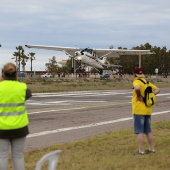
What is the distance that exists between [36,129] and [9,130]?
701cm

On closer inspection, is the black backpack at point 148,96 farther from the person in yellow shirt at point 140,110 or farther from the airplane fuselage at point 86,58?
the airplane fuselage at point 86,58

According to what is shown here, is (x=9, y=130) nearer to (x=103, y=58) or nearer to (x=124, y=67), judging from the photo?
(x=103, y=58)

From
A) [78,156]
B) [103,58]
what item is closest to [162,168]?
[78,156]

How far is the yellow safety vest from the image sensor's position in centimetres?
514

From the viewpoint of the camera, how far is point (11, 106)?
5230mm

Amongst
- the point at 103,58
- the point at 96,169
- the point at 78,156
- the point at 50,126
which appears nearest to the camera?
the point at 96,169

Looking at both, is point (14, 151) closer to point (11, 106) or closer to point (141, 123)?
point (11, 106)

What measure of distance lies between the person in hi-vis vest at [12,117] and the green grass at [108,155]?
1.70 m

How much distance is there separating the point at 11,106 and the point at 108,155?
3240 millimetres

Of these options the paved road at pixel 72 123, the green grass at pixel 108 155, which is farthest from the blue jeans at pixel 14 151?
the paved road at pixel 72 123

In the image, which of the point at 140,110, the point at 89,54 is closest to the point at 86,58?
the point at 89,54

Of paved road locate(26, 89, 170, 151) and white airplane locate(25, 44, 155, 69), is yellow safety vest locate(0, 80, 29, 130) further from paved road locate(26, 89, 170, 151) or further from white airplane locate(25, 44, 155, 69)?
white airplane locate(25, 44, 155, 69)

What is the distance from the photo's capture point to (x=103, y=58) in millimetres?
74188

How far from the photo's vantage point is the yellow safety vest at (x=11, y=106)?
514cm
